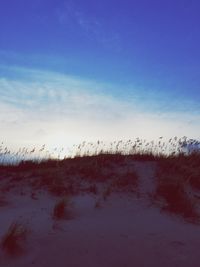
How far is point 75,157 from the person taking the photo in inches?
495

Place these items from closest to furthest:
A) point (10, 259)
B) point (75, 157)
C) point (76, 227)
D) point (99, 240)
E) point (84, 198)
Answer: point (10, 259)
point (99, 240)
point (76, 227)
point (84, 198)
point (75, 157)

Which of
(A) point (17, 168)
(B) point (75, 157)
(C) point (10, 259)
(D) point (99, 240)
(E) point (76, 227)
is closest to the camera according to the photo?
(C) point (10, 259)

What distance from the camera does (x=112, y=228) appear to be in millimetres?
7398

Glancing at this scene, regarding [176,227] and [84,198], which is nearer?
[176,227]

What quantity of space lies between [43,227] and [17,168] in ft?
15.4

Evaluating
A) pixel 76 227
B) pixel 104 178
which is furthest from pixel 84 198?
pixel 76 227

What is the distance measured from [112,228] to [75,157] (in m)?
5.36

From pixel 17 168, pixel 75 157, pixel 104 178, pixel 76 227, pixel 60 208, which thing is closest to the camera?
pixel 76 227

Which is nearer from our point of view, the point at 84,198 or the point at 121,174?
the point at 84,198

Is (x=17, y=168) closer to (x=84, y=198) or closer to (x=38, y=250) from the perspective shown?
(x=84, y=198)

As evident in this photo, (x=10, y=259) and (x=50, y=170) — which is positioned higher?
(x=50, y=170)

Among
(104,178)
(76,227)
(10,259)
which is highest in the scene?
(104,178)

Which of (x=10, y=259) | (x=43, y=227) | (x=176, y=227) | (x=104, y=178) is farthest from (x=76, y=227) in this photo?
(x=104, y=178)

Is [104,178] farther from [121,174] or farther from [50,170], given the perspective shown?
[50,170]
